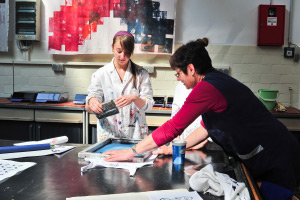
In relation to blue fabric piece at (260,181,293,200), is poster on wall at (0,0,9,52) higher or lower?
higher

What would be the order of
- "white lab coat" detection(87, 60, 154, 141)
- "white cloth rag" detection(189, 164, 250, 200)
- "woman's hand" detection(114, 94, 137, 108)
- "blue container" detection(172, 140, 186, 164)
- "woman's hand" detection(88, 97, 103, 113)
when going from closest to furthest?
"white cloth rag" detection(189, 164, 250, 200) < "blue container" detection(172, 140, 186, 164) < "woman's hand" detection(88, 97, 103, 113) < "woman's hand" detection(114, 94, 137, 108) < "white lab coat" detection(87, 60, 154, 141)

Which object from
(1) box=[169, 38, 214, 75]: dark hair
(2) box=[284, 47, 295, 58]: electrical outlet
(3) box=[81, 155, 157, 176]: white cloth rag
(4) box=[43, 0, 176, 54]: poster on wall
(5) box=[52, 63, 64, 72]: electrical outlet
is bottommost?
(3) box=[81, 155, 157, 176]: white cloth rag

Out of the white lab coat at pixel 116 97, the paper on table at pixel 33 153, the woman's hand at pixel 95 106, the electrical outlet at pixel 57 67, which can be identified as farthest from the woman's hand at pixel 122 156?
the electrical outlet at pixel 57 67

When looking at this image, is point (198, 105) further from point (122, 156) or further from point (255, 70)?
point (255, 70)

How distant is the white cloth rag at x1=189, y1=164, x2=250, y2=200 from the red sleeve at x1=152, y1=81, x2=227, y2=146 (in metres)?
0.30

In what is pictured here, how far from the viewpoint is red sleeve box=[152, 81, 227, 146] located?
62.6 inches

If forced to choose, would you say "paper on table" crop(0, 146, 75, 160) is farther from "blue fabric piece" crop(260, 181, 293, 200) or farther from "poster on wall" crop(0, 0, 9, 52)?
"poster on wall" crop(0, 0, 9, 52)

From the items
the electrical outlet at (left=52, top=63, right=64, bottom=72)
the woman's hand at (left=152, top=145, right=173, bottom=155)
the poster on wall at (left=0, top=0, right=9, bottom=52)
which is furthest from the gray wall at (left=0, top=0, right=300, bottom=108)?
the woman's hand at (left=152, top=145, right=173, bottom=155)

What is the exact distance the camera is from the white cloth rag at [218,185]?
1221 millimetres

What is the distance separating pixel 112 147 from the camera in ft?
6.57

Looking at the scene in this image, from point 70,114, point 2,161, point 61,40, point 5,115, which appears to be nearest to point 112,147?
point 2,161

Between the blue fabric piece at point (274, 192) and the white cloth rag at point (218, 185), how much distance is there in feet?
1.03

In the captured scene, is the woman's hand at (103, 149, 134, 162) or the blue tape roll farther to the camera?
the blue tape roll

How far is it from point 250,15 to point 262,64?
0.66 metres
